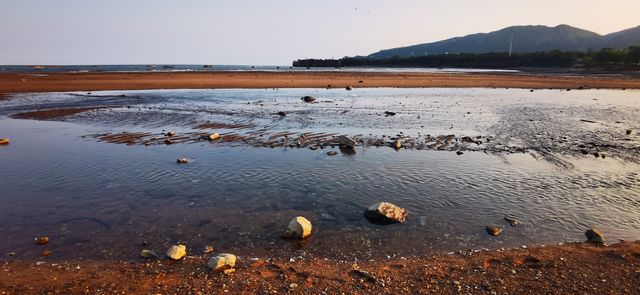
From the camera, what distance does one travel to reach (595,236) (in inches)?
311

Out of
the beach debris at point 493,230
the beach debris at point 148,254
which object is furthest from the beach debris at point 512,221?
the beach debris at point 148,254

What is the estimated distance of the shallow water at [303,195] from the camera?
26.4 ft

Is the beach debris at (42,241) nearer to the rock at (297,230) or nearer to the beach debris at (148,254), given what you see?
the beach debris at (148,254)

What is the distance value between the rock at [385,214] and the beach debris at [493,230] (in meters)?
1.80

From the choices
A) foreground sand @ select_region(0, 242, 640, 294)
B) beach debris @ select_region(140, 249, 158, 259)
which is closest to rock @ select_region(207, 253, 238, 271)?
foreground sand @ select_region(0, 242, 640, 294)

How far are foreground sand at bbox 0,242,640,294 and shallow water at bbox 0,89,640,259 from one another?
570 mm

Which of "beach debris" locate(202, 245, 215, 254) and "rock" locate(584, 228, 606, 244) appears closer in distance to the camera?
"beach debris" locate(202, 245, 215, 254)

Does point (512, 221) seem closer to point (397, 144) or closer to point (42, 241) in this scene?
point (397, 144)

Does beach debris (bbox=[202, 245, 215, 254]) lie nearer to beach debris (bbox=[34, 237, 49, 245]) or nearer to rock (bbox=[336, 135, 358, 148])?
beach debris (bbox=[34, 237, 49, 245])

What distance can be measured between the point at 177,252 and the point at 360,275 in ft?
11.2

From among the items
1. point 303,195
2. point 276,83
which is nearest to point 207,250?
point 303,195

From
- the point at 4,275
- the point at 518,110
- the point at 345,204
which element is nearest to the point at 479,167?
the point at 345,204

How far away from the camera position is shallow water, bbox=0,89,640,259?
8055 millimetres

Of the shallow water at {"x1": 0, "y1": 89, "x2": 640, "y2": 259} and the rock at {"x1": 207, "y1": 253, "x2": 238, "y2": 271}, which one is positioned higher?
the rock at {"x1": 207, "y1": 253, "x2": 238, "y2": 271}
